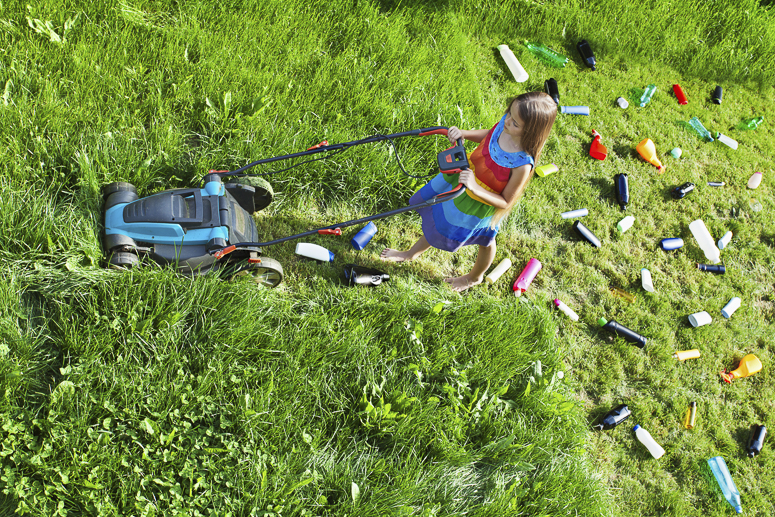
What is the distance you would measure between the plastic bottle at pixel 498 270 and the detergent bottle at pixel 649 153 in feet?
6.72

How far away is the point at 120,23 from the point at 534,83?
3839 millimetres

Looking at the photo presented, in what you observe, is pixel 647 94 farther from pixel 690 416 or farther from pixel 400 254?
pixel 400 254

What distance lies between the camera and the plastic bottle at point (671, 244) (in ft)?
16.0

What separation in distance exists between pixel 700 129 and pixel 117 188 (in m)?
5.57

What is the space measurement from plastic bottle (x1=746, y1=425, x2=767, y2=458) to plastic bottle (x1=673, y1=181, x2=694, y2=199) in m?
2.16

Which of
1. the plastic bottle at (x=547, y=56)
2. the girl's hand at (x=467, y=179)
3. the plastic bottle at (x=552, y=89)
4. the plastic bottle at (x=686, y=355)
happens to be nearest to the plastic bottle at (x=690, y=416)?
the plastic bottle at (x=686, y=355)

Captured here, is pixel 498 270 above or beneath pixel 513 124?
beneath

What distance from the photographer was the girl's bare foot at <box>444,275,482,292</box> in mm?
4172

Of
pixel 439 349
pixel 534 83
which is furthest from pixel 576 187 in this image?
pixel 439 349

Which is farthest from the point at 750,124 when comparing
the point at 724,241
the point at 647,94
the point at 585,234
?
the point at 585,234

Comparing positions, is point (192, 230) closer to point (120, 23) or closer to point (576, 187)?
point (120, 23)

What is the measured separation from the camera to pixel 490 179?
336 centimetres

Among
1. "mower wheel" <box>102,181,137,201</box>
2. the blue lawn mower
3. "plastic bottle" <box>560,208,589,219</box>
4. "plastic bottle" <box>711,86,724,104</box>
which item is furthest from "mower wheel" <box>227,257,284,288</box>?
"plastic bottle" <box>711,86,724,104</box>

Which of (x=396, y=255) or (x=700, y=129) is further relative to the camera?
(x=700, y=129)
